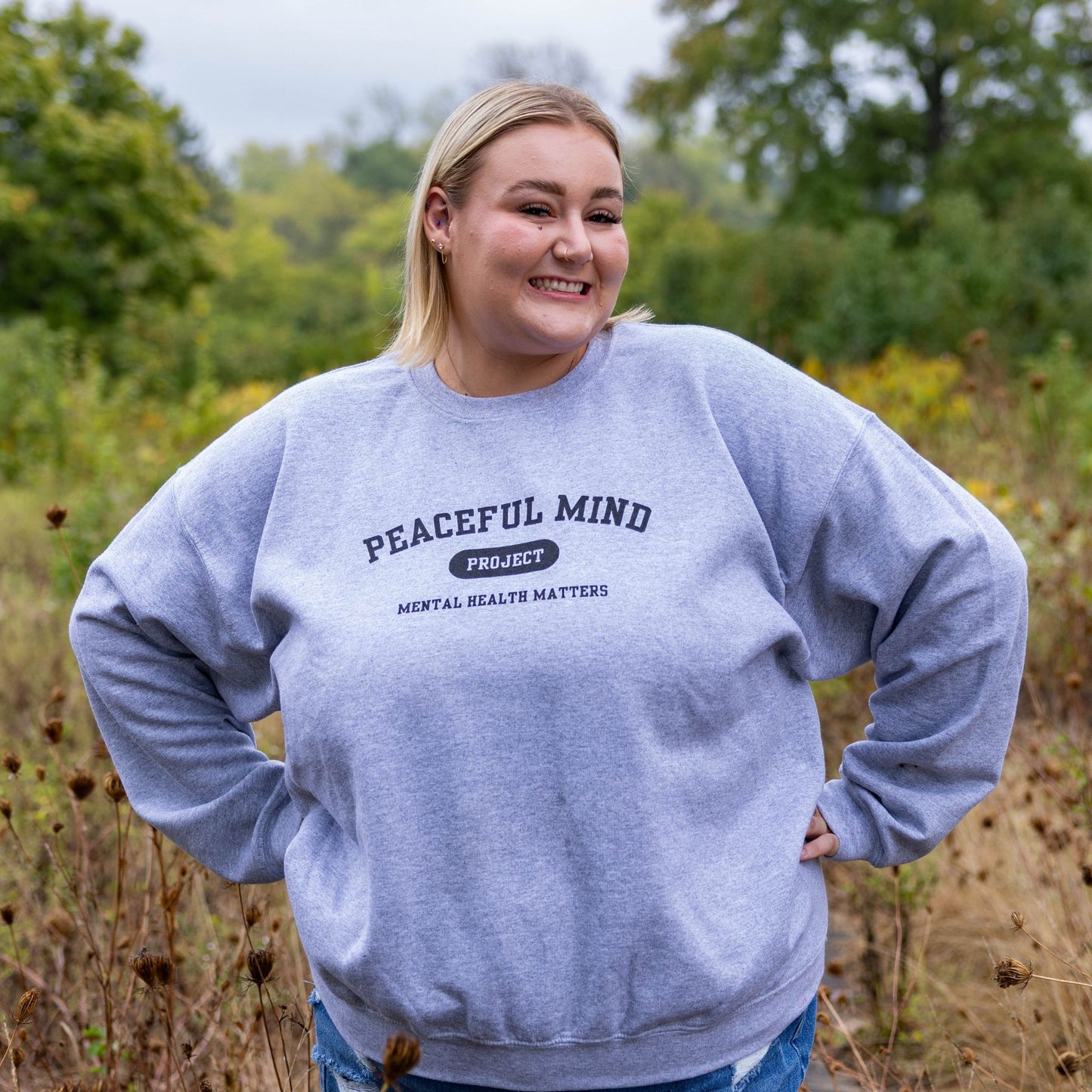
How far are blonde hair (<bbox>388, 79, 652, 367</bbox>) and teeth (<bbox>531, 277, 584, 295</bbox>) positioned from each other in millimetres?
148

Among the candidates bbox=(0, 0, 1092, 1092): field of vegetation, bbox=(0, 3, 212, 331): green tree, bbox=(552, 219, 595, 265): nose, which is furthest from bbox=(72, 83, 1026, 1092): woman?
bbox=(0, 3, 212, 331): green tree

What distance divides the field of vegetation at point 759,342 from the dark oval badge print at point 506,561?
0.67m

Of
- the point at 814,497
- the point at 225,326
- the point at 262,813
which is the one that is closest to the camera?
the point at 814,497

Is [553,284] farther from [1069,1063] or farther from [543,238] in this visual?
[1069,1063]

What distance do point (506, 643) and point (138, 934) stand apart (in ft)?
4.41

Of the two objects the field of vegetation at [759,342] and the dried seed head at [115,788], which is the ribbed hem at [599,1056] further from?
the dried seed head at [115,788]

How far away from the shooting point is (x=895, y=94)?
26.6m

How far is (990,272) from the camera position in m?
17.2

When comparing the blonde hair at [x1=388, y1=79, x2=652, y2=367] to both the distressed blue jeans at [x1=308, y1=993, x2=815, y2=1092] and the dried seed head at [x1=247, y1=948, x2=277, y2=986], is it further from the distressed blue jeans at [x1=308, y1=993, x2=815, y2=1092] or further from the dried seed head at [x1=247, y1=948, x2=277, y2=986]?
the distressed blue jeans at [x1=308, y1=993, x2=815, y2=1092]

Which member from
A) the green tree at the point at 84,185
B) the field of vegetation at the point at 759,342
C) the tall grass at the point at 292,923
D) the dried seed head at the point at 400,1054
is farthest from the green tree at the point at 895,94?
the dried seed head at the point at 400,1054

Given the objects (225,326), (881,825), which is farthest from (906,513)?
(225,326)

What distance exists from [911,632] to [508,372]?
698 millimetres

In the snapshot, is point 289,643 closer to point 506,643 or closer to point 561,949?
point 506,643

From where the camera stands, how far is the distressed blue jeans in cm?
172
